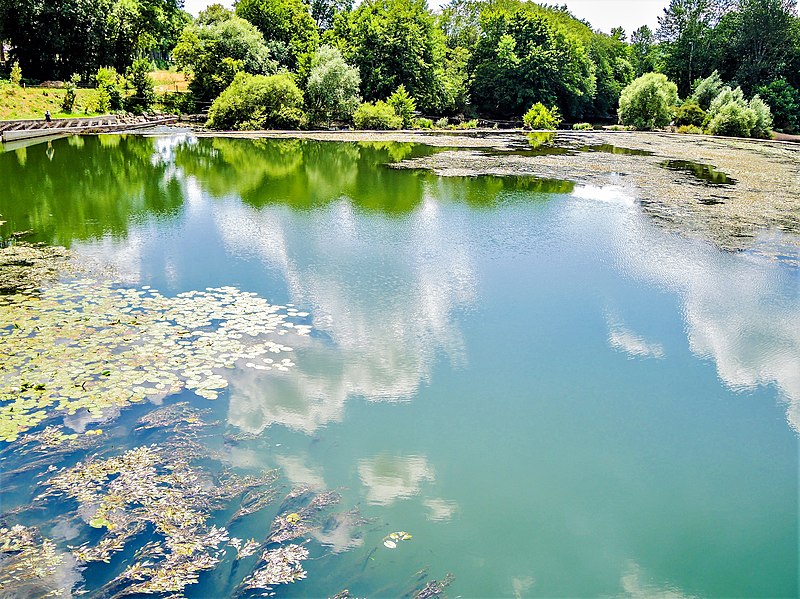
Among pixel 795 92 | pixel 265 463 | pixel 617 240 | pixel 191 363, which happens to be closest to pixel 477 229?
pixel 617 240

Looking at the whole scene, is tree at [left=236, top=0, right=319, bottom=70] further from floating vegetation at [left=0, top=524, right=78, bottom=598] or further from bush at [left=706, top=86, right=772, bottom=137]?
floating vegetation at [left=0, top=524, right=78, bottom=598]

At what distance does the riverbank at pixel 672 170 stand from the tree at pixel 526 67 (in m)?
13.3

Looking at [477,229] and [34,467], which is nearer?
[34,467]

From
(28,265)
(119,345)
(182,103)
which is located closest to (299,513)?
(119,345)

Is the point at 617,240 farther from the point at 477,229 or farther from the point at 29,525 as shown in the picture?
the point at 29,525

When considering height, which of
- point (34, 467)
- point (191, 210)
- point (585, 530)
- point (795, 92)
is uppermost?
point (795, 92)

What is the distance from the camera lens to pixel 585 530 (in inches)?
171

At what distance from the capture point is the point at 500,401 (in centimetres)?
599

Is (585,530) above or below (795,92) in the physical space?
below

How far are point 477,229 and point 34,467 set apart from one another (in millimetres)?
9426

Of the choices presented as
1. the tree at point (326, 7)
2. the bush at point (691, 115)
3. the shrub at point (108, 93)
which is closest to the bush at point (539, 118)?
the bush at point (691, 115)

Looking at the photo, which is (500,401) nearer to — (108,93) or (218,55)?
(108,93)

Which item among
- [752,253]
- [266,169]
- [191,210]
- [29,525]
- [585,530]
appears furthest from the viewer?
[266,169]

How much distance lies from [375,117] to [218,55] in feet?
39.0
